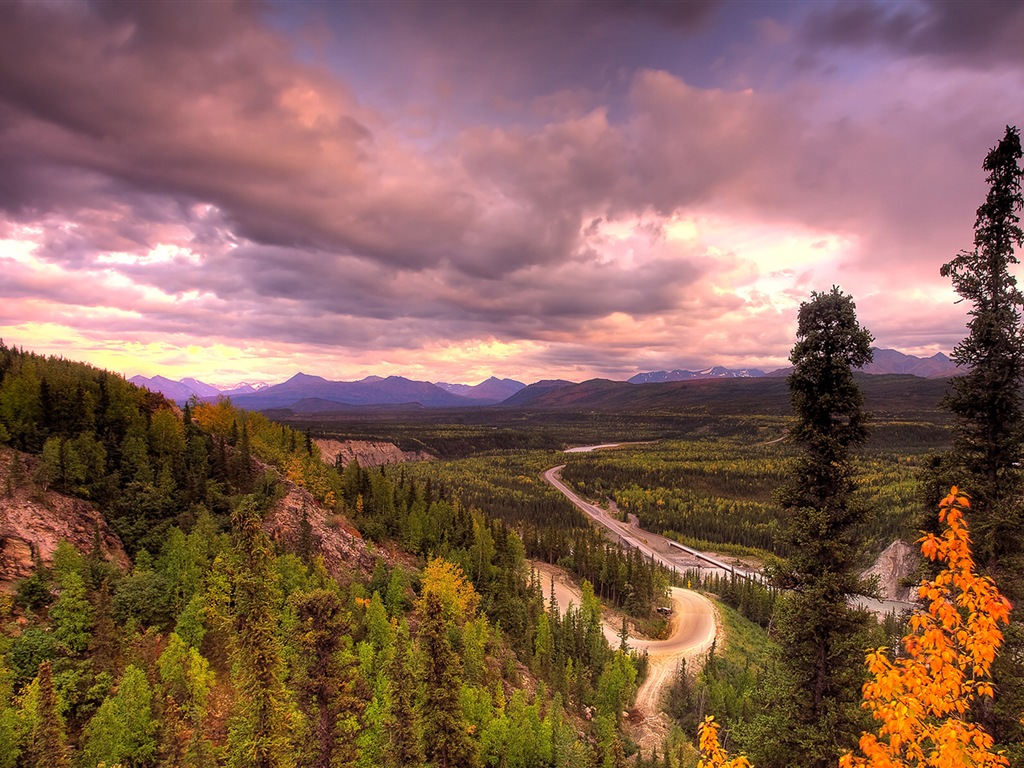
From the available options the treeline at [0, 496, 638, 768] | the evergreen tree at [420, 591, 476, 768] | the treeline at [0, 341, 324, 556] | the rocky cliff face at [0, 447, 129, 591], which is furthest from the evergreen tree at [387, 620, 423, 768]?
the rocky cliff face at [0, 447, 129, 591]

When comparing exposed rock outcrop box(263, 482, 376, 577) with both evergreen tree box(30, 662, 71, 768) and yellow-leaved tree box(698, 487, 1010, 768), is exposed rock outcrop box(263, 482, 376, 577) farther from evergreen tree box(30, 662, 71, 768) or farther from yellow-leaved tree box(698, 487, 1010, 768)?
yellow-leaved tree box(698, 487, 1010, 768)

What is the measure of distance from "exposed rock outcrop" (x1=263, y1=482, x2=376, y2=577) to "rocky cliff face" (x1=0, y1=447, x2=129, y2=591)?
582 inches

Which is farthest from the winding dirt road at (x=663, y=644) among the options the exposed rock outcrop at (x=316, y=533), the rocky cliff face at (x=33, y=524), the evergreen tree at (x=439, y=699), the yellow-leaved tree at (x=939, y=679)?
the rocky cliff face at (x=33, y=524)

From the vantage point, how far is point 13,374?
55344 millimetres

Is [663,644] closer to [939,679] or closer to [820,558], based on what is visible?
[820,558]

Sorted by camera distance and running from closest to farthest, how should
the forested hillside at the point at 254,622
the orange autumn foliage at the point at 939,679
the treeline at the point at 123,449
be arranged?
1. the orange autumn foliage at the point at 939,679
2. the forested hillside at the point at 254,622
3. the treeline at the point at 123,449

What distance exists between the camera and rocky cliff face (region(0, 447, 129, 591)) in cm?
3531

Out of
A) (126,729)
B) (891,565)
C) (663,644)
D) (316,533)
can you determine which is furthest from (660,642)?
(126,729)

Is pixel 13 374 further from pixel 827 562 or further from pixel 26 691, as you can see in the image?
pixel 827 562

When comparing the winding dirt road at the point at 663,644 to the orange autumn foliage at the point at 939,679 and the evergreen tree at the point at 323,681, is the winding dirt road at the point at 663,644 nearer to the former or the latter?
the evergreen tree at the point at 323,681

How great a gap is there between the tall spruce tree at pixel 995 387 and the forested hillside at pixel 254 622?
24.7 meters

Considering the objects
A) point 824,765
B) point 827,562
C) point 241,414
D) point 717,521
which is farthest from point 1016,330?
point 717,521

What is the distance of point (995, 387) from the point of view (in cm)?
1775

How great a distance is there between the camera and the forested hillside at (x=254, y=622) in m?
23.2
